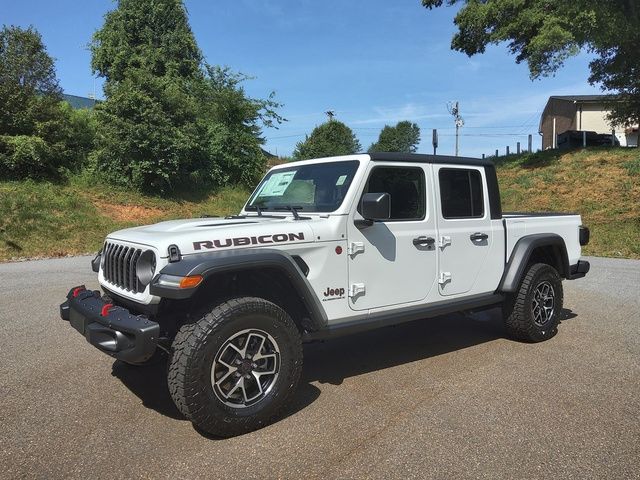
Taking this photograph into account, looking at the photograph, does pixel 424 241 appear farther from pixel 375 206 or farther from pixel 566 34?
pixel 566 34

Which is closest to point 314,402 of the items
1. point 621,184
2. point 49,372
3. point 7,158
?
point 49,372

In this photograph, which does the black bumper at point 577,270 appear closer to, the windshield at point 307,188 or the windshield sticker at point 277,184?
the windshield at point 307,188

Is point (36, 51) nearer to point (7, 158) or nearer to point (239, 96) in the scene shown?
point (7, 158)

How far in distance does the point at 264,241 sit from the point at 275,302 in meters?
0.51

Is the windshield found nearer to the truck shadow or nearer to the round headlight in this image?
the round headlight

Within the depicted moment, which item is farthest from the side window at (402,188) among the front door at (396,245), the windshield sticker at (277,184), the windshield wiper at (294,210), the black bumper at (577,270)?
the black bumper at (577,270)

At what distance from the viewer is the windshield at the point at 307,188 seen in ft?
13.8

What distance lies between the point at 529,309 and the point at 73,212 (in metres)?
14.7

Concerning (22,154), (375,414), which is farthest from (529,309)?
(22,154)

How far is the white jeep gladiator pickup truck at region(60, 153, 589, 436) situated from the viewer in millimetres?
3312

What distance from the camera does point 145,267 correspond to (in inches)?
138

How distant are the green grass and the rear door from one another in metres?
11.9

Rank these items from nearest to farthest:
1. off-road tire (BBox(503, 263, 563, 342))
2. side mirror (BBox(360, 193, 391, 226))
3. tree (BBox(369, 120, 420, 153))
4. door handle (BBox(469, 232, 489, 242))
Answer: side mirror (BBox(360, 193, 391, 226)) < door handle (BBox(469, 232, 489, 242)) < off-road tire (BBox(503, 263, 563, 342)) < tree (BBox(369, 120, 420, 153))

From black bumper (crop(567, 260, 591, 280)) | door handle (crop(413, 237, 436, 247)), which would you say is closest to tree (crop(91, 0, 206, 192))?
black bumper (crop(567, 260, 591, 280))
